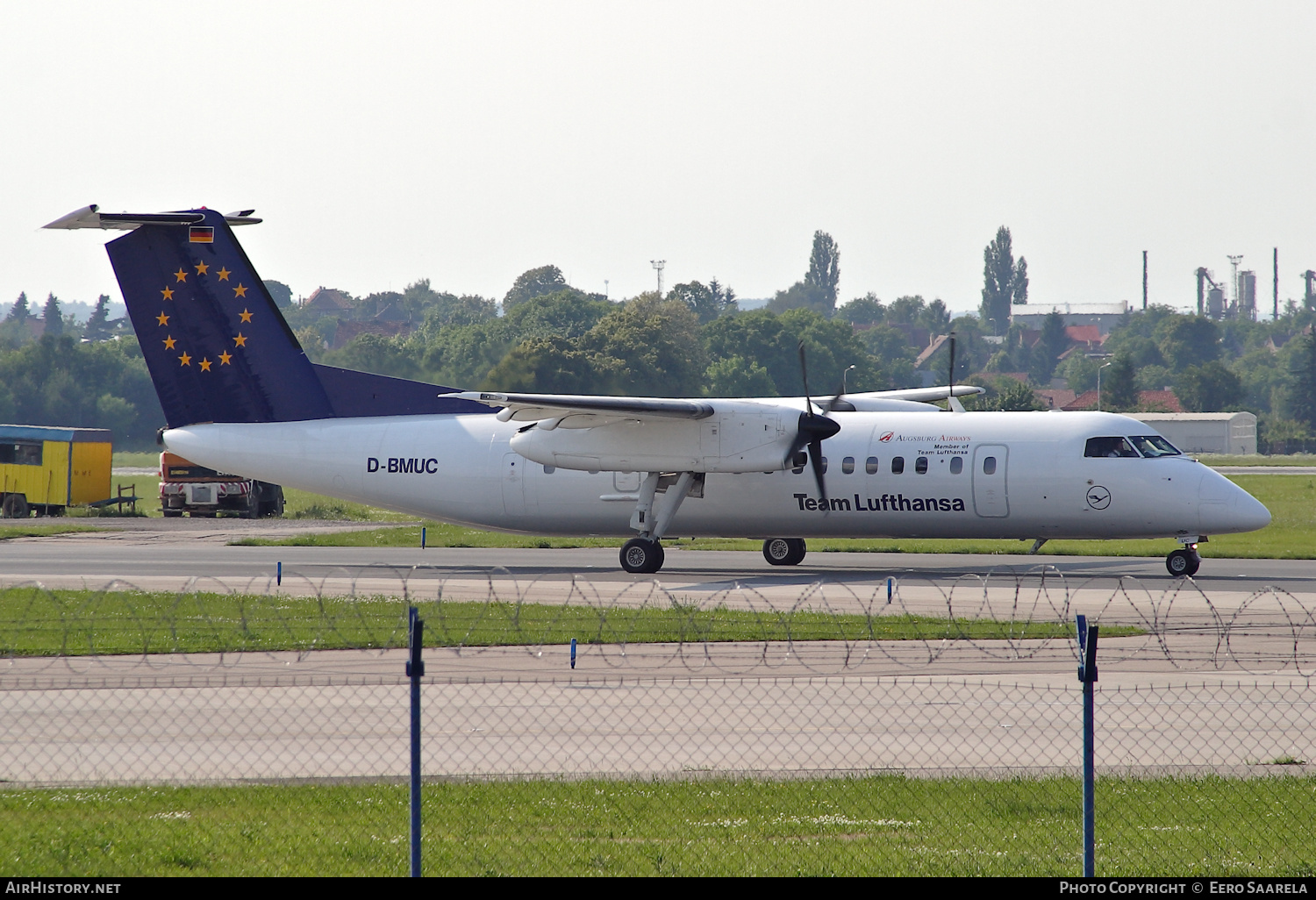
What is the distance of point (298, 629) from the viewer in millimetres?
18344

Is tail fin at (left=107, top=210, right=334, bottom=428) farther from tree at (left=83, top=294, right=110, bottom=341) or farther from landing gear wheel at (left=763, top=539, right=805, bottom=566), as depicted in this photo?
tree at (left=83, top=294, right=110, bottom=341)

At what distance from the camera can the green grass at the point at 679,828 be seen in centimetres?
827

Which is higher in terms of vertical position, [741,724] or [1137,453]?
[1137,453]

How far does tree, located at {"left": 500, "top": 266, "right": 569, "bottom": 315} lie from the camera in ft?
550

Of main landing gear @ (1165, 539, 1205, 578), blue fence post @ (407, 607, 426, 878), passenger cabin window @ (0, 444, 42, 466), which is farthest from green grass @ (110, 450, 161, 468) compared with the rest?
blue fence post @ (407, 607, 426, 878)

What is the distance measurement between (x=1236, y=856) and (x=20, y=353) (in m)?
Answer: 104

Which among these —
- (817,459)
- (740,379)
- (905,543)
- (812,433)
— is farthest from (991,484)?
(740,379)

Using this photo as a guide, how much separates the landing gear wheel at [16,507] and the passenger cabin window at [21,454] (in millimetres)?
1165

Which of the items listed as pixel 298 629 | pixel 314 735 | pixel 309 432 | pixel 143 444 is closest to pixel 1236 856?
pixel 314 735

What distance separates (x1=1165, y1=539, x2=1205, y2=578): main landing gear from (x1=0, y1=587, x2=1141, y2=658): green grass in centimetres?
707

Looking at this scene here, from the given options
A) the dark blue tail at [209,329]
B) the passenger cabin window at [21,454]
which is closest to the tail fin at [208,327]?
the dark blue tail at [209,329]

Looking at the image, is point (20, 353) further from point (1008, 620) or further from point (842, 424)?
point (1008, 620)

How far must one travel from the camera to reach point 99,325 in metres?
176

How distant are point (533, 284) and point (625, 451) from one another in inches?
5684
